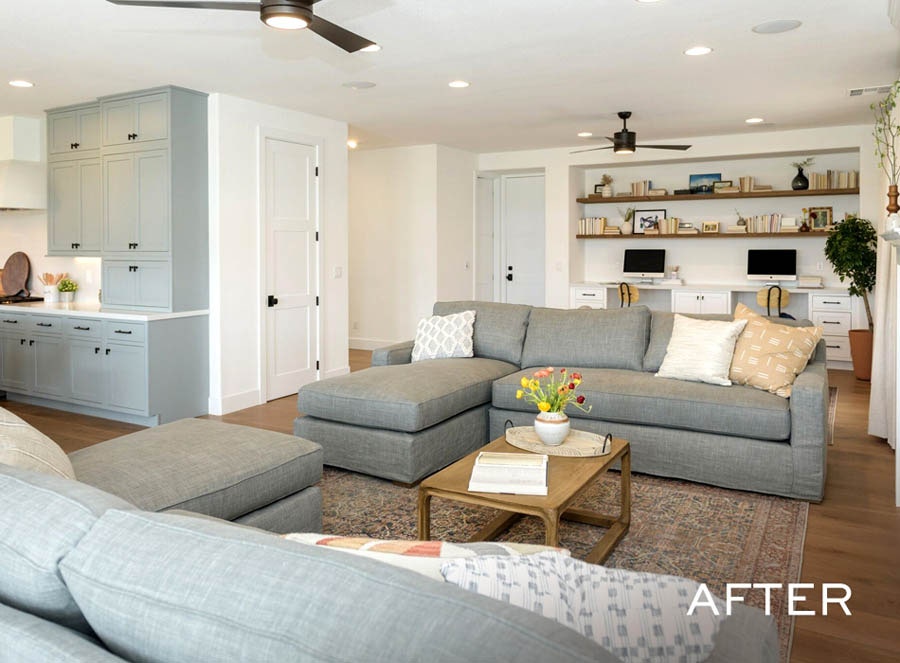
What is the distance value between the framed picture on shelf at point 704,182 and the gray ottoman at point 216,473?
6820 mm

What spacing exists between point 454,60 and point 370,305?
4789 mm

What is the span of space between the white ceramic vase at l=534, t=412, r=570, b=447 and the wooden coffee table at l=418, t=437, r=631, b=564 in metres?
0.13

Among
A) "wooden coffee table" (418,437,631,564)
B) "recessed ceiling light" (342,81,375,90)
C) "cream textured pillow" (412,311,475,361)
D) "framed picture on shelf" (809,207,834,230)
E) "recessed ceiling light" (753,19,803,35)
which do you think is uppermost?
"recessed ceiling light" (342,81,375,90)

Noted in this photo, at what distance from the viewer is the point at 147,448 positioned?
8.71ft

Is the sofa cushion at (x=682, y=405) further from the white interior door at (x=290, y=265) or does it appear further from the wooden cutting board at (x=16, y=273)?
the wooden cutting board at (x=16, y=273)

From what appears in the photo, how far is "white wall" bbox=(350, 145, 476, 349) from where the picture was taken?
8484 millimetres

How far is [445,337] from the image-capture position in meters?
4.98

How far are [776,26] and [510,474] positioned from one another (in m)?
2.95

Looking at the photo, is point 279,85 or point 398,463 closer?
point 398,463

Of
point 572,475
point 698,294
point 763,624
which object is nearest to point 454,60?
point 572,475

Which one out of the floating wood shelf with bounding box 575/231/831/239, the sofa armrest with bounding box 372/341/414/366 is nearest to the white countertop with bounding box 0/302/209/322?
the sofa armrest with bounding box 372/341/414/366

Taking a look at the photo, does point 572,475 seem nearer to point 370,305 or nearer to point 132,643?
point 132,643

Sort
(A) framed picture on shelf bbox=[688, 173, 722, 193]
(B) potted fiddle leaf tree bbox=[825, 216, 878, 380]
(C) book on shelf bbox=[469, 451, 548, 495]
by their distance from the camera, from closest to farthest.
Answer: (C) book on shelf bbox=[469, 451, 548, 495], (B) potted fiddle leaf tree bbox=[825, 216, 878, 380], (A) framed picture on shelf bbox=[688, 173, 722, 193]

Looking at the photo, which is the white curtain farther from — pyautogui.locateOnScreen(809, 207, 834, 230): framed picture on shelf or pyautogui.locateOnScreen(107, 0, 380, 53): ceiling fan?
pyautogui.locateOnScreen(107, 0, 380, 53): ceiling fan
